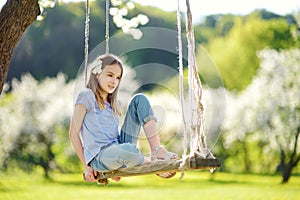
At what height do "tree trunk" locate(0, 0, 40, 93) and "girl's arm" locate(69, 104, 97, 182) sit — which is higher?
"tree trunk" locate(0, 0, 40, 93)

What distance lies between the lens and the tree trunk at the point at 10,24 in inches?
92.0

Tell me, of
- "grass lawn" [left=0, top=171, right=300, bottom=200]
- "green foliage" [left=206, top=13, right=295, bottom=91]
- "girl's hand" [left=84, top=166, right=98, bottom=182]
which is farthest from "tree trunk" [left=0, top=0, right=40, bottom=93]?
"green foliage" [left=206, top=13, right=295, bottom=91]

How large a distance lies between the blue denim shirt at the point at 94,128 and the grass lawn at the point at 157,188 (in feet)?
25.4

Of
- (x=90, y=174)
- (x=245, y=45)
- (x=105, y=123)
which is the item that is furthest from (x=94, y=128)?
(x=245, y=45)

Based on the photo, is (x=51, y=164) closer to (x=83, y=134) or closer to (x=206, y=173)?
(x=206, y=173)

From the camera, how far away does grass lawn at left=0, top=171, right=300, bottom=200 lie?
980cm

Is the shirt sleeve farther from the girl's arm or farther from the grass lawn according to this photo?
the grass lawn

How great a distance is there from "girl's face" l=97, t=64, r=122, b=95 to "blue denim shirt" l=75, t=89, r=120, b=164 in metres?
0.06

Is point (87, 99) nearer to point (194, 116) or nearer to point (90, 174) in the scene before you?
point (90, 174)

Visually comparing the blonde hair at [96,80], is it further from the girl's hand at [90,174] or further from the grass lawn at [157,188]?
the grass lawn at [157,188]

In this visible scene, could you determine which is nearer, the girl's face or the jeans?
A: the jeans

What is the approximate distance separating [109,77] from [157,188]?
322 inches

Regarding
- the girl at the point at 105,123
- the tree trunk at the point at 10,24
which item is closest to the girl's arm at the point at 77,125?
the girl at the point at 105,123

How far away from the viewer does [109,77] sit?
7.32 feet
